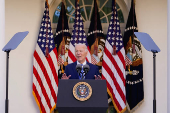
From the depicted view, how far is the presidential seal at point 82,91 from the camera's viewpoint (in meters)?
5.42

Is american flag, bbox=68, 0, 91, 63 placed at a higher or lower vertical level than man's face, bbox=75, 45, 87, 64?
higher

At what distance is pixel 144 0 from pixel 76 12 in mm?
2115

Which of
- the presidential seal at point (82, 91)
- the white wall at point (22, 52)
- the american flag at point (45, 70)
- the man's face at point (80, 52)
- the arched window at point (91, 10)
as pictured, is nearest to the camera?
the presidential seal at point (82, 91)

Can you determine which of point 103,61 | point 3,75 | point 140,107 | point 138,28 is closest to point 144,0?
point 138,28

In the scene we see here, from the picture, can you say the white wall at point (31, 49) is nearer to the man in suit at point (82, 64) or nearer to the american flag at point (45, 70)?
the american flag at point (45, 70)

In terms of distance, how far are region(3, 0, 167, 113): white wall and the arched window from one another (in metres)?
0.46

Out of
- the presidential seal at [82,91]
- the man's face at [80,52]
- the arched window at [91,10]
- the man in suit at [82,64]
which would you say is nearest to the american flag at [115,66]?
the arched window at [91,10]

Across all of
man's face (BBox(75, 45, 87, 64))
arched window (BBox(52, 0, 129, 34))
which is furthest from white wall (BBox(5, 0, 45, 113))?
man's face (BBox(75, 45, 87, 64))

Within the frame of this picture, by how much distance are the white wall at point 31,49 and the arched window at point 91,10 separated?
1.50 feet

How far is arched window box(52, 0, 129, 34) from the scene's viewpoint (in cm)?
1052

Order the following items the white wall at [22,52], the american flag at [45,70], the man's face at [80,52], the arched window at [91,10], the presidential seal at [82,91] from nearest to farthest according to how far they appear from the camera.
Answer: the presidential seal at [82,91] < the man's face at [80,52] < the american flag at [45,70] < the white wall at [22,52] < the arched window at [91,10]

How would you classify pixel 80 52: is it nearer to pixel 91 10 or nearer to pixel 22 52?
pixel 22 52

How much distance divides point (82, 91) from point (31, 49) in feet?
16.8

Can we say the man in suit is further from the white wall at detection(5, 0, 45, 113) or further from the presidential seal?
the white wall at detection(5, 0, 45, 113)
